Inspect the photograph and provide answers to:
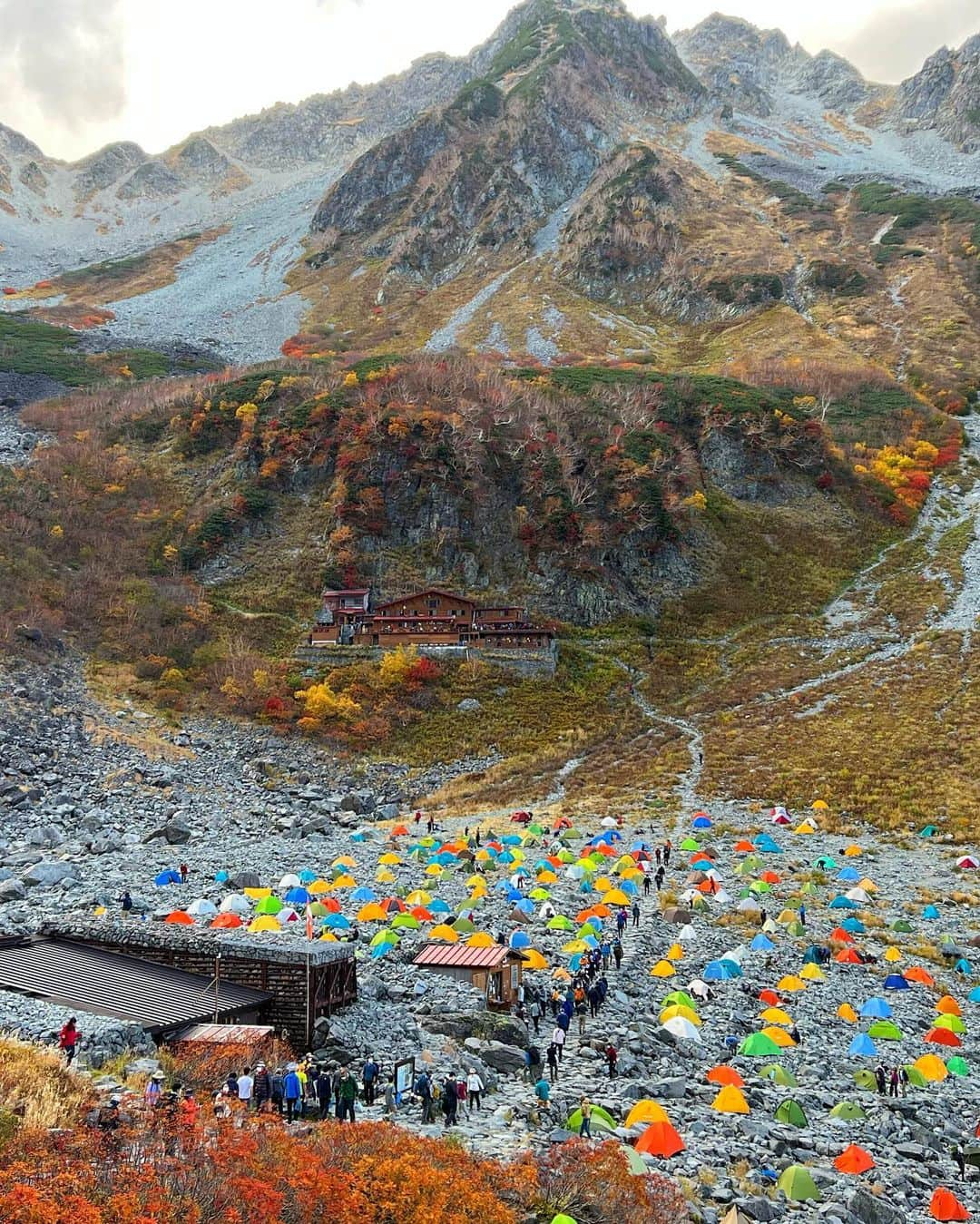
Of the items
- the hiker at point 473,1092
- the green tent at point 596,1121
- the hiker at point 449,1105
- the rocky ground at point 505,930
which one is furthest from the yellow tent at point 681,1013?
the hiker at point 449,1105

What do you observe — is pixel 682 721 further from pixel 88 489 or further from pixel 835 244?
pixel 835 244

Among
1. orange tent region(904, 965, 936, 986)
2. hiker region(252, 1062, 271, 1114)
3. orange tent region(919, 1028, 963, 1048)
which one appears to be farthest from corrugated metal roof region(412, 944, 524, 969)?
orange tent region(904, 965, 936, 986)

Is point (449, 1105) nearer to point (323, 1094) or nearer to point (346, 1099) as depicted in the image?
point (346, 1099)

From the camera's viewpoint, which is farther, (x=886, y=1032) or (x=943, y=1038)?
(x=886, y=1032)

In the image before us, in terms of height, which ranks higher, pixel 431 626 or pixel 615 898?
pixel 431 626

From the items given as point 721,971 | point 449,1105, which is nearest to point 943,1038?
point 721,971

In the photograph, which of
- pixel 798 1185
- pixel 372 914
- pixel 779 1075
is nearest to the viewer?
pixel 798 1185
